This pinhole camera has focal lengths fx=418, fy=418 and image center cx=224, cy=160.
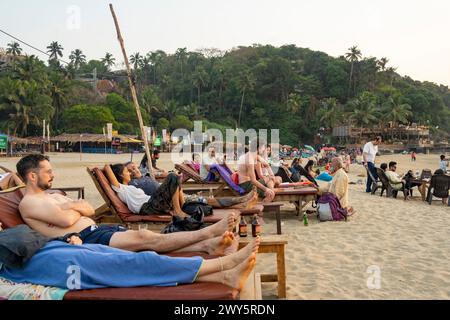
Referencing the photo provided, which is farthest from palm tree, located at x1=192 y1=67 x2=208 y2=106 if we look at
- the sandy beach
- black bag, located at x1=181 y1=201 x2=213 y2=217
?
black bag, located at x1=181 y1=201 x2=213 y2=217

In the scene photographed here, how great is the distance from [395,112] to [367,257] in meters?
64.9

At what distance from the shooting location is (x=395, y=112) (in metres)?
64.4

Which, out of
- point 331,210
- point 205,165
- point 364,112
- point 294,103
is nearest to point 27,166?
point 331,210

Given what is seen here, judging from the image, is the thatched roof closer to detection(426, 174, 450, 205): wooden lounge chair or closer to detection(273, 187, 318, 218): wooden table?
detection(426, 174, 450, 205): wooden lounge chair

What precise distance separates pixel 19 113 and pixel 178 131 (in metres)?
19.9

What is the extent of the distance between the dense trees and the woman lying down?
51390 mm

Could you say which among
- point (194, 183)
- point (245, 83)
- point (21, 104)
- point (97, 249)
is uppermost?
point (245, 83)

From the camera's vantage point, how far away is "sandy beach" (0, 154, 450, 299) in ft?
12.7

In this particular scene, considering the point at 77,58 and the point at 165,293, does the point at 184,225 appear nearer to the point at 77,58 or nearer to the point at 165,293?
the point at 165,293

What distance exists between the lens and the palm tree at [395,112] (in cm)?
6457

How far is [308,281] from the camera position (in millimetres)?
4098

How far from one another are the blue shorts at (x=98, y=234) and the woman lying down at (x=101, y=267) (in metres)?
0.38

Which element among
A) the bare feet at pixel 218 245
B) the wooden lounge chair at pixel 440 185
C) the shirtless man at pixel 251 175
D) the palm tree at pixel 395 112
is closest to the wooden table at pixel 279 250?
the bare feet at pixel 218 245
